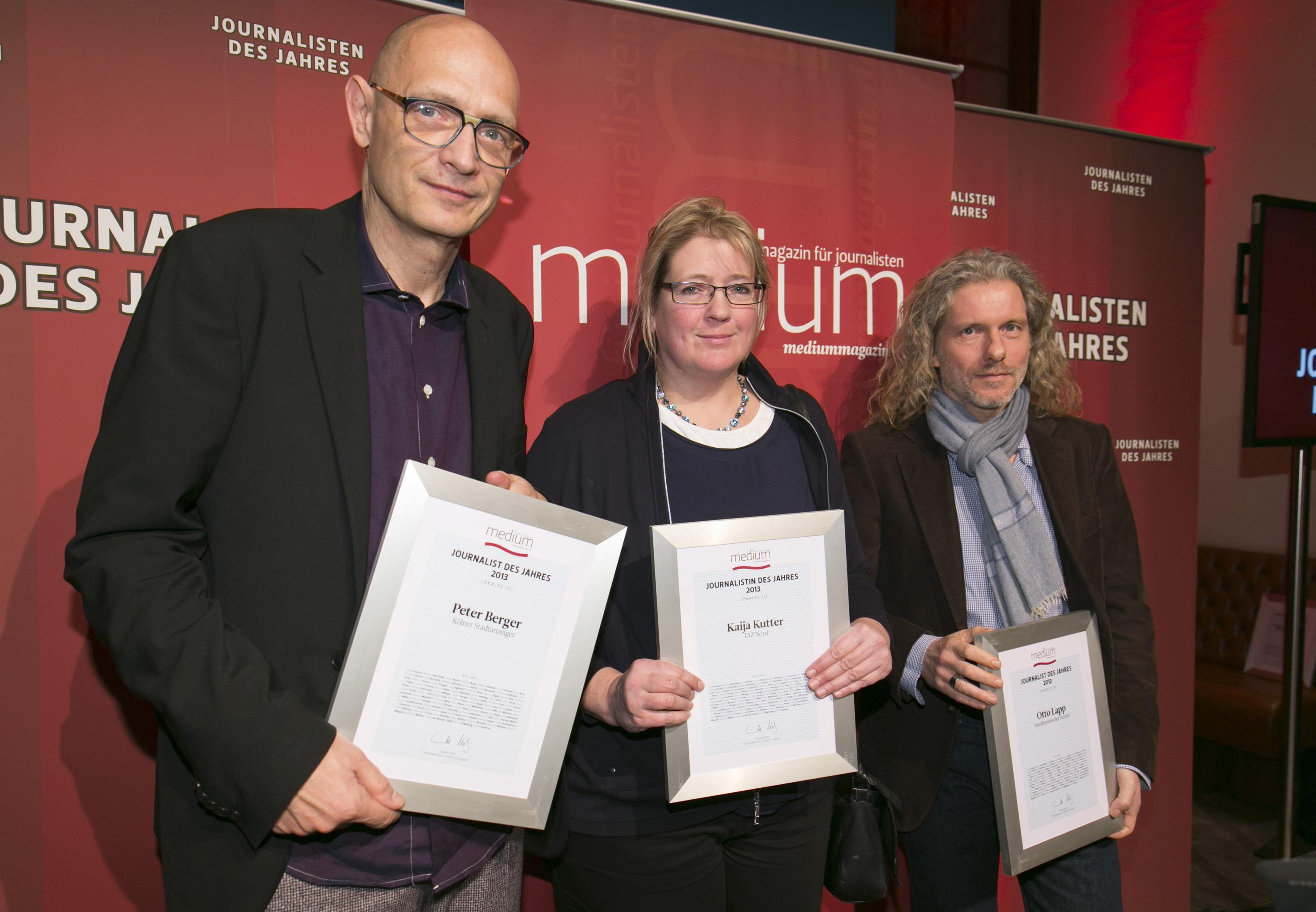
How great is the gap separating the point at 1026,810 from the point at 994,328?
3.88 ft

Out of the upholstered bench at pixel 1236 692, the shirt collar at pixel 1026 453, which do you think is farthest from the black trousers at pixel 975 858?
the upholstered bench at pixel 1236 692

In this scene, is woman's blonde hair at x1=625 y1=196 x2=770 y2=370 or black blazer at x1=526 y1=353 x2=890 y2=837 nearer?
black blazer at x1=526 y1=353 x2=890 y2=837

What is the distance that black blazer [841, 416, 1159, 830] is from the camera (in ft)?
6.33

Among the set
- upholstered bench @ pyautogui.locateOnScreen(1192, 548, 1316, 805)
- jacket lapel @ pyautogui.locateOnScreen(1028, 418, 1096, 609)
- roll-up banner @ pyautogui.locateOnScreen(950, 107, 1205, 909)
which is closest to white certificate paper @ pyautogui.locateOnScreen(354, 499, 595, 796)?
jacket lapel @ pyautogui.locateOnScreen(1028, 418, 1096, 609)

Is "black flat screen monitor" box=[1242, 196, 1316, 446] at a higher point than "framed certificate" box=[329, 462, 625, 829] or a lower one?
higher

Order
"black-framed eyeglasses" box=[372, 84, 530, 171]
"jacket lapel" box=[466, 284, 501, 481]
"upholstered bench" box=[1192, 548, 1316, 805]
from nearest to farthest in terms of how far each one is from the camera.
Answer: "black-framed eyeglasses" box=[372, 84, 530, 171]
"jacket lapel" box=[466, 284, 501, 481]
"upholstered bench" box=[1192, 548, 1316, 805]

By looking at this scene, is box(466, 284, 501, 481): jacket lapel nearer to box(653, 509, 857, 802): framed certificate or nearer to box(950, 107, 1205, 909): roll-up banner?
box(653, 509, 857, 802): framed certificate

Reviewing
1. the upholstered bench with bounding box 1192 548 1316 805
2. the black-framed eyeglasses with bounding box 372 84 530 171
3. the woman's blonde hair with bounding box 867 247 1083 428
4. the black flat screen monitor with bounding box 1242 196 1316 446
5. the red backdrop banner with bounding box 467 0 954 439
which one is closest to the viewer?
the black-framed eyeglasses with bounding box 372 84 530 171

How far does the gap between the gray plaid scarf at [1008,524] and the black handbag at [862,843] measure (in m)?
0.55

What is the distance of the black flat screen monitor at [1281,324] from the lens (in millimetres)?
3119

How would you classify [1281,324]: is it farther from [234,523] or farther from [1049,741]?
[234,523]

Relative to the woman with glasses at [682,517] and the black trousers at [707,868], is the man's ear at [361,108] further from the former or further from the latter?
the black trousers at [707,868]

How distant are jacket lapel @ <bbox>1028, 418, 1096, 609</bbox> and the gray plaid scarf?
0.12 ft
